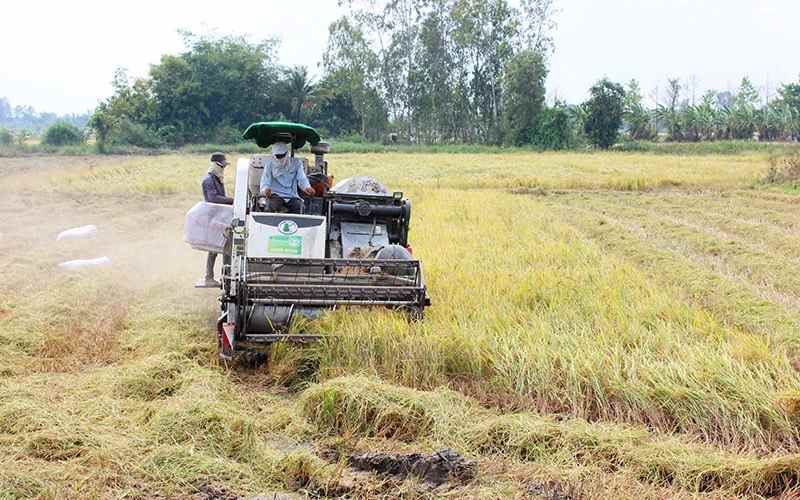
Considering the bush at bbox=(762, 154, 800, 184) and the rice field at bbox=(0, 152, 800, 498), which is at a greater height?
the bush at bbox=(762, 154, 800, 184)

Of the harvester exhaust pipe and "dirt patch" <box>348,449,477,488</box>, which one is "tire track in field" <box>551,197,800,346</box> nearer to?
"dirt patch" <box>348,449,477,488</box>

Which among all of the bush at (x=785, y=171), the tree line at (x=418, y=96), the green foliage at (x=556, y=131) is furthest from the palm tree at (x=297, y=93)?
the bush at (x=785, y=171)

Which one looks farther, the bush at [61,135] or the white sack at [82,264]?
the bush at [61,135]

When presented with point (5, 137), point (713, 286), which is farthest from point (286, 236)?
point (5, 137)

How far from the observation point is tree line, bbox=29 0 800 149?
45.4m

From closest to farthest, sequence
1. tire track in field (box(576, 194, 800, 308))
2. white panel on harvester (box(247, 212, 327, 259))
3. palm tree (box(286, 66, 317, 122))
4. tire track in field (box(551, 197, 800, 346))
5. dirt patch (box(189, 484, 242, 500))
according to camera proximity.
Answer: dirt patch (box(189, 484, 242, 500)) < white panel on harvester (box(247, 212, 327, 259)) < tire track in field (box(551, 197, 800, 346)) < tire track in field (box(576, 194, 800, 308)) < palm tree (box(286, 66, 317, 122))

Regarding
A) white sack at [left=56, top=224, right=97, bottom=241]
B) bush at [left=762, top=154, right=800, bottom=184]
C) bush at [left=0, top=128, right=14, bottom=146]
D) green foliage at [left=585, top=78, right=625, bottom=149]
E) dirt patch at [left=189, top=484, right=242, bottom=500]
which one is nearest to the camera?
dirt patch at [left=189, top=484, right=242, bottom=500]

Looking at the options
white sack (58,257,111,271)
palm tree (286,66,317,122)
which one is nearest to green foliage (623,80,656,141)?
palm tree (286,66,317,122)

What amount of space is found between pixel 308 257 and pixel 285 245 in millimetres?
250

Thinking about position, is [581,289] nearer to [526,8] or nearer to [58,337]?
[58,337]

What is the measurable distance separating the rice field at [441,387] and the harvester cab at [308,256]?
0.22 m

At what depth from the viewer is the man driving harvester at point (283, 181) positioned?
6.75 m

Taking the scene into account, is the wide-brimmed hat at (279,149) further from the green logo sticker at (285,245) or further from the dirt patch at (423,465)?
the dirt patch at (423,465)

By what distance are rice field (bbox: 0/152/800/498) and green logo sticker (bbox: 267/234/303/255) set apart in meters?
0.91
